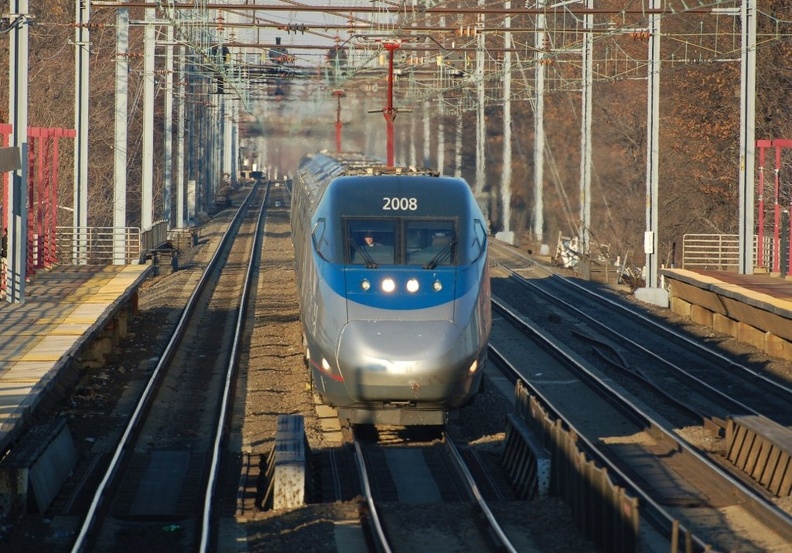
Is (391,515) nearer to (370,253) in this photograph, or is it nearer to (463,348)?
(463,348)

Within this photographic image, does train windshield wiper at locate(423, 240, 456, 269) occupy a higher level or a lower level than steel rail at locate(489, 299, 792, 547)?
higher

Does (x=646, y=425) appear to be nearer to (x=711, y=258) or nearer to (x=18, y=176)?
(x=18, y=176)

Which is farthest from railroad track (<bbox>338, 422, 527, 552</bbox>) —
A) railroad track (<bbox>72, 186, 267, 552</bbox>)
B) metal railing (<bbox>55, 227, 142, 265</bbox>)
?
metal railing (<bbox>55, 227, 142, 265</bbox>)

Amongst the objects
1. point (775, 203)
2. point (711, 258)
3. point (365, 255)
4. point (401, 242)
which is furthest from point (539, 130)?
point (365, 255)

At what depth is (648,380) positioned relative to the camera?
18094mm

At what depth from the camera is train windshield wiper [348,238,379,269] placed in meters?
14.1

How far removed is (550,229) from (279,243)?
1147 inches

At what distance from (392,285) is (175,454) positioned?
10.1 ft

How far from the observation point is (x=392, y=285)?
13.7 m

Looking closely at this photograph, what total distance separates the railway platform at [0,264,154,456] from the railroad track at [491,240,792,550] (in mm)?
6127

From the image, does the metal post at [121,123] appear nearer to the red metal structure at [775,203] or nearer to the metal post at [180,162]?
the red metal structure at [775,203]

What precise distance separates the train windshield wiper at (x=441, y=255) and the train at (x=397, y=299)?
0.05ft

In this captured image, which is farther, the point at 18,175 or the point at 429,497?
the point at 18,175

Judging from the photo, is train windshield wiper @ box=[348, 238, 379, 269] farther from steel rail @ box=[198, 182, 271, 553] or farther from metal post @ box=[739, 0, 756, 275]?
metal post @ box=[739, 0, 756, 275]
